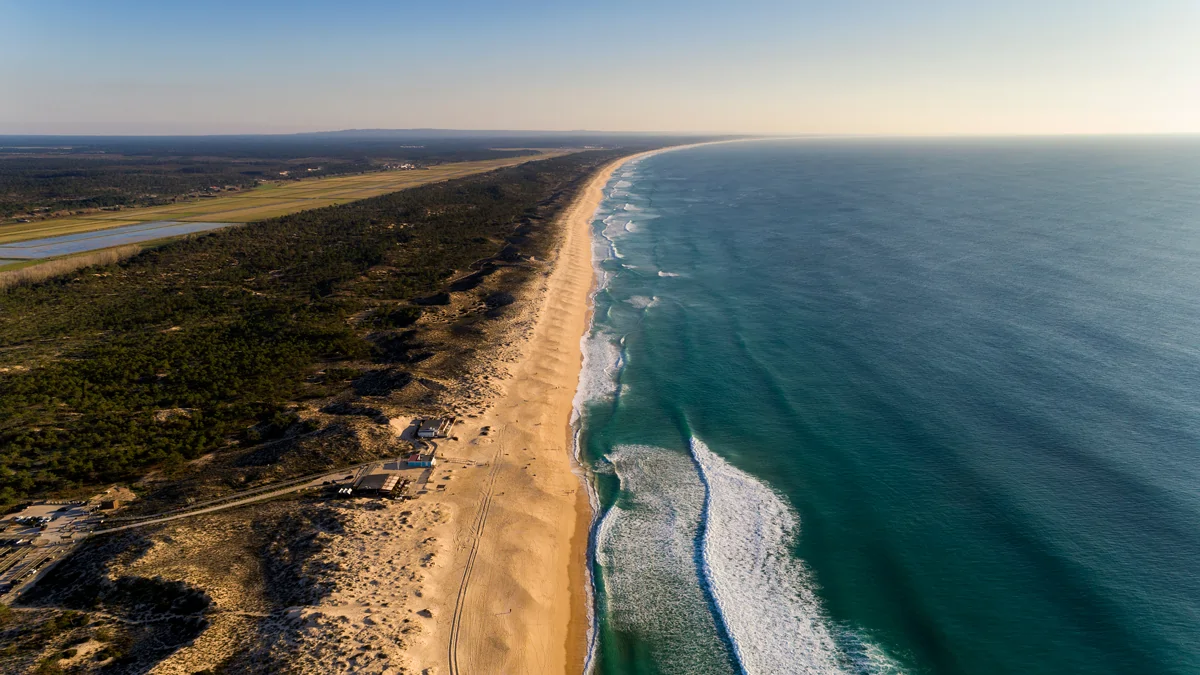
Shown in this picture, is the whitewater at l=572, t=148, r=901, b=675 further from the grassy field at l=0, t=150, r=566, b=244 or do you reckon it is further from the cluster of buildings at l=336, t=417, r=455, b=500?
the grassy field at l=0, t=150, r=566, b=244

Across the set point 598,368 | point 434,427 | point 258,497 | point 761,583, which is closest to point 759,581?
point 761,583

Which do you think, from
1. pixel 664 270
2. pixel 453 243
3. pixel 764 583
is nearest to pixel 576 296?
pixel 664 270

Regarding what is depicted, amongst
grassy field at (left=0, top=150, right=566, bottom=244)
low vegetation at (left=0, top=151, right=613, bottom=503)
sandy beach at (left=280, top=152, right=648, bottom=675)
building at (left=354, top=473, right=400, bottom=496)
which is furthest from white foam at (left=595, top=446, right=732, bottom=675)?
grassy field at (left=0, top=150, right=566, bottom=244)

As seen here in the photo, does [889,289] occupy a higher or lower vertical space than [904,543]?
higher

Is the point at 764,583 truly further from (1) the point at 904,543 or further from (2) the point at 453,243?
(2) the point at 453,243

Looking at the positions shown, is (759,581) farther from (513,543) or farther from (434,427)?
(434,427)

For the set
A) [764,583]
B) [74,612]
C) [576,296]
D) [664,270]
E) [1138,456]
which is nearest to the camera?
[74,612]
